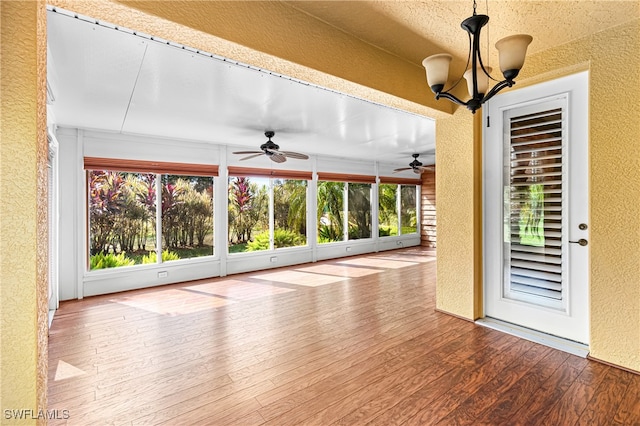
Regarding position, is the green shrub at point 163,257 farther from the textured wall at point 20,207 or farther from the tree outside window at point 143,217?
the textured wall at point 20,207

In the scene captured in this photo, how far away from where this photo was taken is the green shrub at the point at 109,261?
4.74 metres

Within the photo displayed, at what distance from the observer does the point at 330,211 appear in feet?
25.3

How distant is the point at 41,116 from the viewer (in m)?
1.31

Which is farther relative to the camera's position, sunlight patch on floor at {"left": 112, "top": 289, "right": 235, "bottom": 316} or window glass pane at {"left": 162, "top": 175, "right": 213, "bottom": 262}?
window glass pane at {"left": 162, "top": 175, "right": 213, "bottom": 262}

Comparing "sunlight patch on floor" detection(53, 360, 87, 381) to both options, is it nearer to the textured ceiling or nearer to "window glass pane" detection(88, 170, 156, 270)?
"window glass pane" detection(88, 170, 156, 270)

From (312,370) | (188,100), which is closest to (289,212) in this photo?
(188,100)

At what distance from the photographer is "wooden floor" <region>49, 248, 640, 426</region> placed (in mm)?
1900

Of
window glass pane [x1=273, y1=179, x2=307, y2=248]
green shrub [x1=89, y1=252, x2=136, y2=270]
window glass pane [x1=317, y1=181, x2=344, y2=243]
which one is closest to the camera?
green shrub [x1=89, y1=252, x2=136, y2=270]

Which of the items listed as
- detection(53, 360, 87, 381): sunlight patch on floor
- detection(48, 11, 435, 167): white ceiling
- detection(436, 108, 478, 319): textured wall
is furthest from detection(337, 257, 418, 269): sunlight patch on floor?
detection(53, 360, 87, 381): sunlight patch on floor

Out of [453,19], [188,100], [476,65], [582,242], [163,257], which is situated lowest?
[163,257]

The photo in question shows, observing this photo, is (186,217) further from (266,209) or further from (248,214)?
(266,209)

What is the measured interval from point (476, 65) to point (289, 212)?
542cm

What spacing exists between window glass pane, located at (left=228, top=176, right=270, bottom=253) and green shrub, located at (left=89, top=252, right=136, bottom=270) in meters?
1.73

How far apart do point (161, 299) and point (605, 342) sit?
16.1 ft
